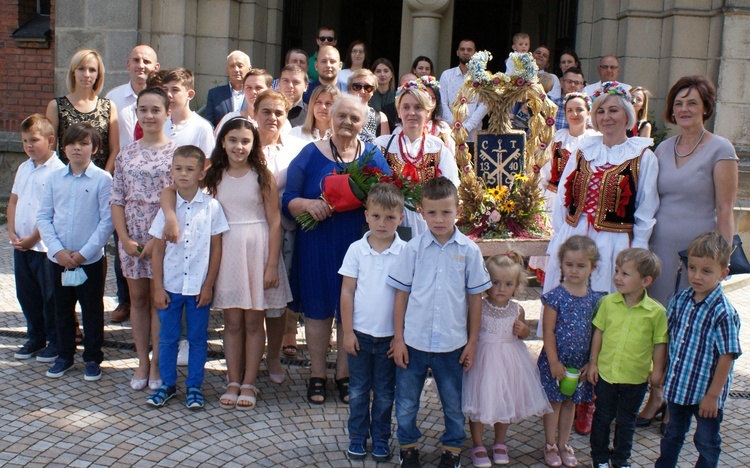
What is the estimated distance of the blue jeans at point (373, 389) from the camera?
425 cm

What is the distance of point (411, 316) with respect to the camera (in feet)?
13.5

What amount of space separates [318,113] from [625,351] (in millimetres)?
2941

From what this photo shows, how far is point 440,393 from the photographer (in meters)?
4.18

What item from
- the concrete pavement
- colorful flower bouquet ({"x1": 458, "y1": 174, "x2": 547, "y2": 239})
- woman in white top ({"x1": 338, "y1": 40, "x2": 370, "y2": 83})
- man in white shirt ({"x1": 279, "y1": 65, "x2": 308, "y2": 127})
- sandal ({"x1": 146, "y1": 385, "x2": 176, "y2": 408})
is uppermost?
woman in white top ({"x1": 338, "y1": 40, "x2": 370, "y2": 83})

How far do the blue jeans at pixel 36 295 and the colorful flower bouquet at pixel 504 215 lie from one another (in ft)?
9.55

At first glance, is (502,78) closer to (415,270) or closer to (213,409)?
(415,270)

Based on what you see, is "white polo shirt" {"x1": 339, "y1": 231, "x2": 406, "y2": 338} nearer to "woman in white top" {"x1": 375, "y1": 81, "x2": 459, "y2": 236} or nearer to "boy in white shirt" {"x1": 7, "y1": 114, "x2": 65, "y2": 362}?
"woman in white top" {"x1": 375, "y1": 81, "x2": 459, "y2": 236}

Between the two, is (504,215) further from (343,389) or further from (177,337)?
(177,337)

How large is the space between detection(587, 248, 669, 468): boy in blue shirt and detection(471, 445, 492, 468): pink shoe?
54cm

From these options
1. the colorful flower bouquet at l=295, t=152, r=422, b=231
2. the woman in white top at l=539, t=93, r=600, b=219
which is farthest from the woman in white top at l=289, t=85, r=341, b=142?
the woman in white top at l=539, t=93, r=600, b=219

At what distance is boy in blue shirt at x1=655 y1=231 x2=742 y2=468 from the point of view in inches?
146

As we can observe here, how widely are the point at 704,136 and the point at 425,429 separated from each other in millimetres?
2317

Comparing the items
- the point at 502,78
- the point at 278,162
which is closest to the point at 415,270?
the point at 278,162

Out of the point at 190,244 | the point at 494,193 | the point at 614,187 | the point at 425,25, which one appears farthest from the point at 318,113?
the point at 425,25
